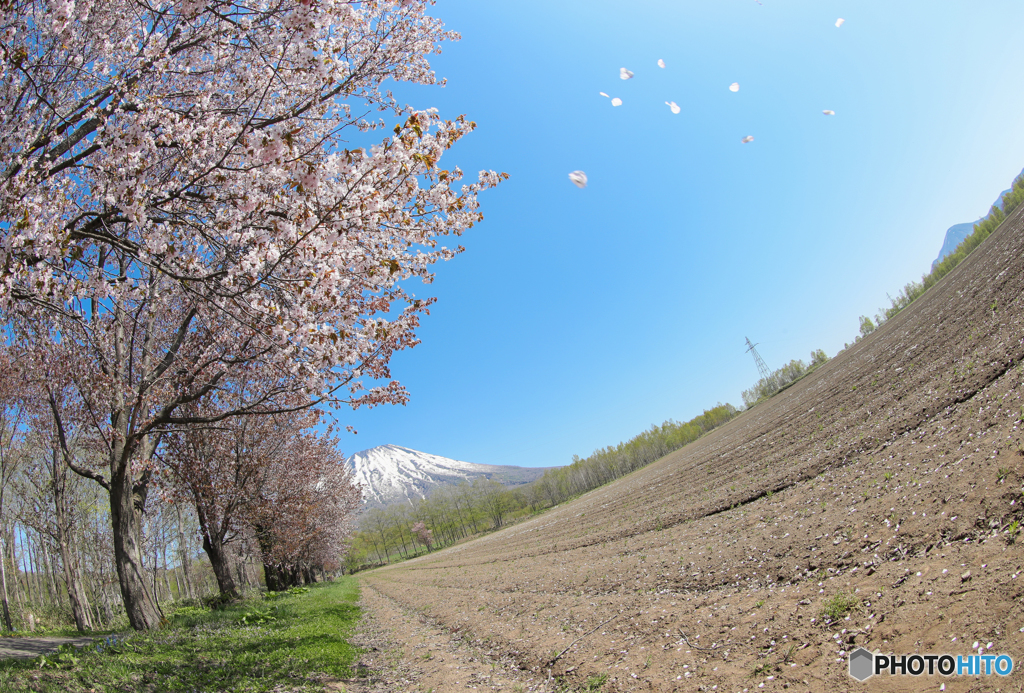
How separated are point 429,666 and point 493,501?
84.0 metres

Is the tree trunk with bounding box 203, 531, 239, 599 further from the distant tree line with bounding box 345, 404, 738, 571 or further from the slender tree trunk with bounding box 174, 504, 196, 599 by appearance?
the distant tree line with bounding box 345, 404, 738, 571

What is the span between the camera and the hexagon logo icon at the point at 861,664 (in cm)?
512

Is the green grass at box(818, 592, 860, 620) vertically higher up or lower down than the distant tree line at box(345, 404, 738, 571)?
higher up

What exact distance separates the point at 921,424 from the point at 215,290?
17.8 metres

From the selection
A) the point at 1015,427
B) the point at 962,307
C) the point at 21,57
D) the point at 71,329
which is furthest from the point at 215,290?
the point at 962,307

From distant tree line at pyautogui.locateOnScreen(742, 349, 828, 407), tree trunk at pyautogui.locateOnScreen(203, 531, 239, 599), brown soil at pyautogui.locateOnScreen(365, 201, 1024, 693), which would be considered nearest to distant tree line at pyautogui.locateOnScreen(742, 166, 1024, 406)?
distant tree line at pyautogui.locateOnScreen(742, 349, 828, 407)

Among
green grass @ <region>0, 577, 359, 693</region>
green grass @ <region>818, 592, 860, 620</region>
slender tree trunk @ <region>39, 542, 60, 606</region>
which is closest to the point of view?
green grass @ <region>818, 592, 860, 620</region>

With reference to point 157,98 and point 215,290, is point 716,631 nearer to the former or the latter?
point 215,290

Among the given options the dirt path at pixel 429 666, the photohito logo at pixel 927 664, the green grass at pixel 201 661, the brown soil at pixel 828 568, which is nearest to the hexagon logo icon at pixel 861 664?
the photohito logo at pixel 927 664

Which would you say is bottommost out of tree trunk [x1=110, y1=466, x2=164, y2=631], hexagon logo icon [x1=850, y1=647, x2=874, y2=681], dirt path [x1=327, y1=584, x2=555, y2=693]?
dirt path [x1=327, y1=584, x2=555, y2=693]

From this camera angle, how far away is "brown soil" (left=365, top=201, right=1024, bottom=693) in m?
5.46

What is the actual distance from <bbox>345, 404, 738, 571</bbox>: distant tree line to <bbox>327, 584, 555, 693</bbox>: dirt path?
80394 millimetres

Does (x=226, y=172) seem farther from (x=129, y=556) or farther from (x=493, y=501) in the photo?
(x=493, y=501)

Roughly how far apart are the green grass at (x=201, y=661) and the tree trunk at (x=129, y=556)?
31.5 inches
